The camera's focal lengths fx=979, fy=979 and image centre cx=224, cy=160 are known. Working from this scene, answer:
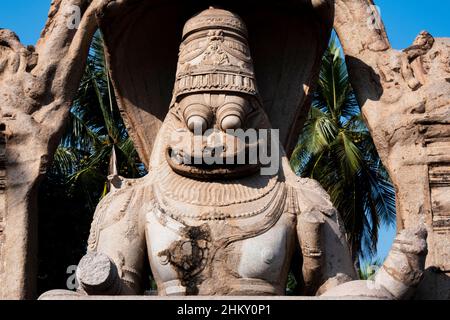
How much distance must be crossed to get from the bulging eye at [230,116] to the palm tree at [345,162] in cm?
779

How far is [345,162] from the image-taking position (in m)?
14.6

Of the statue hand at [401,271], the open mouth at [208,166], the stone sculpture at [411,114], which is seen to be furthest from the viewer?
the stone sculpture at [411,114]

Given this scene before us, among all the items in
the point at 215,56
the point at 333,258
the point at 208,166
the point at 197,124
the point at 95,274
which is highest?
the point at 215,56

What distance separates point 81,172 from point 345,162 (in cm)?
393

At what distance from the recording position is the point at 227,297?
571 cm

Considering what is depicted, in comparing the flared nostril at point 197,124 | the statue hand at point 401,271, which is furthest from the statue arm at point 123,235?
the statue hand at point 401,271

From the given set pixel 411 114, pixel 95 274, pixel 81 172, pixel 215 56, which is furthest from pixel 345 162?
pixel 95 274

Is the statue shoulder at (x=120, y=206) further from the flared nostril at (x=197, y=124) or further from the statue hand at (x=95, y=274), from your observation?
the statue hand at (x=95, y=274)

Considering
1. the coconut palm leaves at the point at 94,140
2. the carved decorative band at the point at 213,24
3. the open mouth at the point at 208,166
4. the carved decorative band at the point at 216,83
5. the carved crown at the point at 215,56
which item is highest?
the coconut palm leaves at the point at 94,140

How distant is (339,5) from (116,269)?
126 inches

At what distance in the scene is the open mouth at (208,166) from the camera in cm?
650

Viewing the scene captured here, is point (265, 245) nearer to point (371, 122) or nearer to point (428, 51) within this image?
point (371, 122)

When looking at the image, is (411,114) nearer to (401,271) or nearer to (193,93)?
(193,93)
